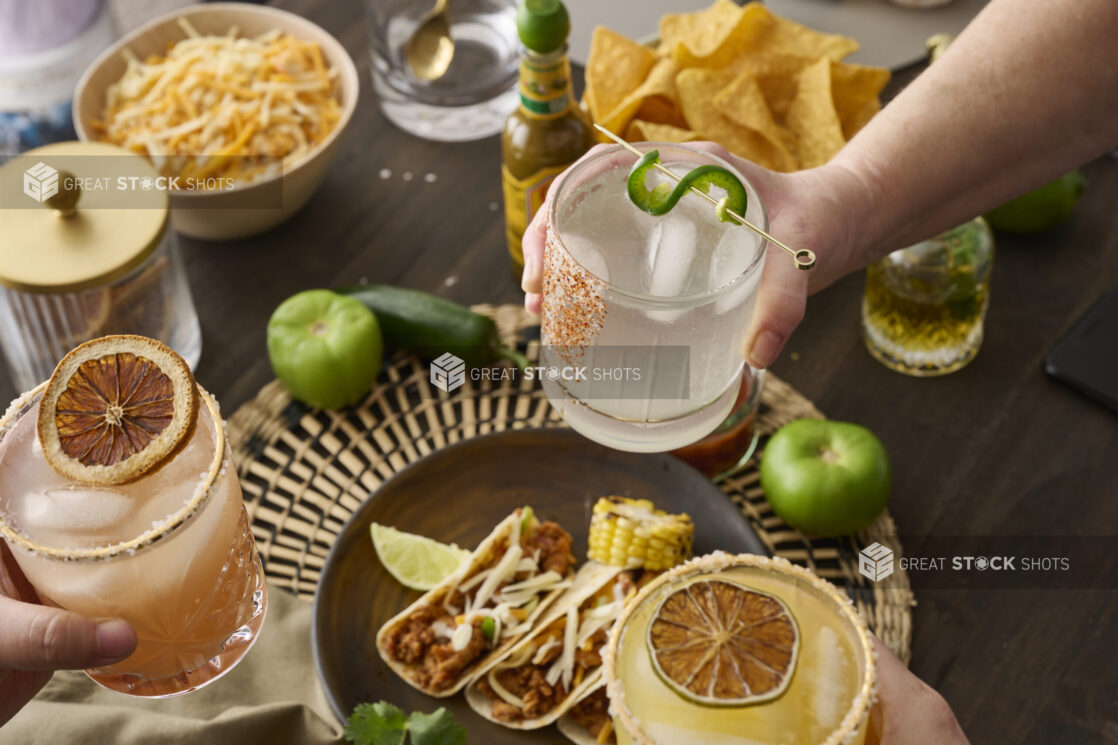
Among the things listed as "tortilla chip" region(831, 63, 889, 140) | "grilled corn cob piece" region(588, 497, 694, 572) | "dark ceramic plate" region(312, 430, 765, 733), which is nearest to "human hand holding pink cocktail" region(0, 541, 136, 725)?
"dark ceramic plate" region(312, 430, 765, 733)

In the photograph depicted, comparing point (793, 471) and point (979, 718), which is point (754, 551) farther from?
point (979, 718)

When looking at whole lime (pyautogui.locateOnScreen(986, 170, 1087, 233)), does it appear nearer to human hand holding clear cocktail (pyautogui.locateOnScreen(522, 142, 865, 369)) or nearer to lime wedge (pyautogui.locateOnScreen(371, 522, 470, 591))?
human hand holding clear cocktail (pyautogui.locateOnScreen(522, 142, 865, 369))

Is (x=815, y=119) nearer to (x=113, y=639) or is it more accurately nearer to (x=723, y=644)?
(x=723, y=644)

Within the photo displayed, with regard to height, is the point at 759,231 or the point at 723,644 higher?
the point at 759,231

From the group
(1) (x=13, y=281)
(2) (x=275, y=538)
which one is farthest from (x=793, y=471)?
(1) (x=13, y=281)

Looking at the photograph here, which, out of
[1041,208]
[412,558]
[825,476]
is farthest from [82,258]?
[1041,208]
